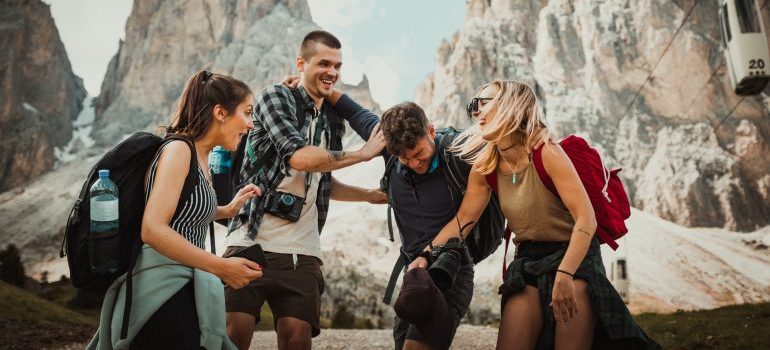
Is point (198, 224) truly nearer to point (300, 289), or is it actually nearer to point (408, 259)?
point (300, 289)

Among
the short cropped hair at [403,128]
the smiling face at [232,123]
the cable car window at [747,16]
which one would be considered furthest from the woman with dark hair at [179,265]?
the cable car window at [747,16]

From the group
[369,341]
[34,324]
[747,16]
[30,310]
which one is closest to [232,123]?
[369,341]

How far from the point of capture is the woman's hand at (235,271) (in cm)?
343

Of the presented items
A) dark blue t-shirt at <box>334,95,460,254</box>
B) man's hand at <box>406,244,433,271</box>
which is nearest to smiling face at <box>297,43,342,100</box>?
dark blue t-shirt at <box>334,95,460,254</box>

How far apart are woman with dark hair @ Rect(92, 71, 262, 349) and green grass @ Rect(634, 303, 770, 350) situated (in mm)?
11937

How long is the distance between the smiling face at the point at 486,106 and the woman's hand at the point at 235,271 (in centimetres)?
208

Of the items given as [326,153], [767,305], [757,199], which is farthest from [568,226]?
[757,199]

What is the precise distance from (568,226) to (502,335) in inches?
34.7

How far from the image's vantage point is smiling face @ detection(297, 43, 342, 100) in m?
5.71

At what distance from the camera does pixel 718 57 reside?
85.2 metres

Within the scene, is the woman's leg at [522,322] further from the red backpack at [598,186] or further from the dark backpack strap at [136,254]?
the dark backpack strap at [136,254]

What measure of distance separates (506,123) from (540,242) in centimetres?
88

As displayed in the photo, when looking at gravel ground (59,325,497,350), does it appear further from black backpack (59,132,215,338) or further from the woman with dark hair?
black backpack (59,132,215,338)

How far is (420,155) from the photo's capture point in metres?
4.99
